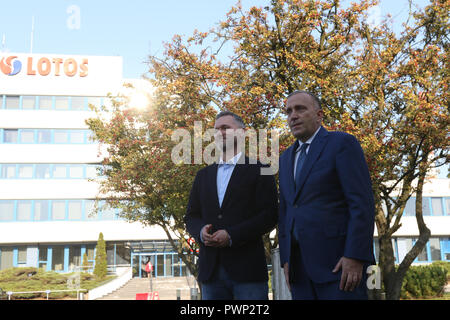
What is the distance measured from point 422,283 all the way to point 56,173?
3196cm

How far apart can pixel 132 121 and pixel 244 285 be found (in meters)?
14.9

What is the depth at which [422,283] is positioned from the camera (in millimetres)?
24562

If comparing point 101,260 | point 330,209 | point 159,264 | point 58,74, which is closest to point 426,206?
point 159,264

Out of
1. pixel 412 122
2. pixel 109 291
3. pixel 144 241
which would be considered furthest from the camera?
pixel 144 241

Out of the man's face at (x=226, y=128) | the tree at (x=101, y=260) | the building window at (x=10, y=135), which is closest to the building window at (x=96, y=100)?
the building window at (x=10, y=135)

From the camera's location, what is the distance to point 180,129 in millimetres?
13750

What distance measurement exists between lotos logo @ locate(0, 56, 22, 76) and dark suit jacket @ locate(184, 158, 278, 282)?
43.9 metres

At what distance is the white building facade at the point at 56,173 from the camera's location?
40312mm

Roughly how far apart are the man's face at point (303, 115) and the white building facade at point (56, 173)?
3916 cm

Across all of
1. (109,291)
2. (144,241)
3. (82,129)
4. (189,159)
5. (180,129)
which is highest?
(82,129)

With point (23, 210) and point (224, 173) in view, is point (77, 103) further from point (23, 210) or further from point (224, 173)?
point (224, 173)

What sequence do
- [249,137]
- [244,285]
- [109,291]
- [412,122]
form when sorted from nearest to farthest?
→ 1. [244,285]
2. [412,122]
3. [249,137]
4. [109,291]
